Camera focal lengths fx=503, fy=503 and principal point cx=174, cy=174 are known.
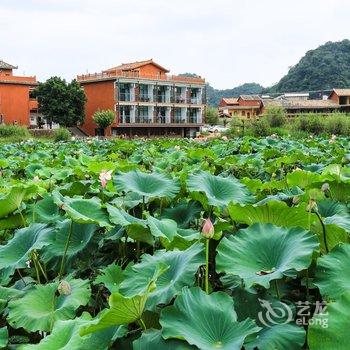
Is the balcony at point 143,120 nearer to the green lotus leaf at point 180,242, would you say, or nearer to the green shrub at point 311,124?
the green shrub at point 311,124

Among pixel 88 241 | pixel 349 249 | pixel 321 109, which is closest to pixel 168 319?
pixel 349 249

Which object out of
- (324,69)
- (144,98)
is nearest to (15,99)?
(144,98)

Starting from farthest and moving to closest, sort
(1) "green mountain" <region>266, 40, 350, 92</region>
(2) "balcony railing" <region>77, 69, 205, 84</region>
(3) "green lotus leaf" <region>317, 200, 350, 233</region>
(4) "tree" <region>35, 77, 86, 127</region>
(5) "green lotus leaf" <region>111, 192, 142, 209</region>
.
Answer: (1) "green mountain" <region>266, 40, 350, 92</region>
(2) "balcony railing" <region>77, 69, 205, 84</region>
(4) "tree" <region>35, 77, 86, 127</region>
(5) "green lotus leaf" <region>111, 192, 142, 209</region>
(3) "green lotus leaf" <region>317, 200, 350, 233</region>

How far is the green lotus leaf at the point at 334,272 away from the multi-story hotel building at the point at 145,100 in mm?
31507

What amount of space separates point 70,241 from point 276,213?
2.08 ft

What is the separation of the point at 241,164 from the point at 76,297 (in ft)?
6.52

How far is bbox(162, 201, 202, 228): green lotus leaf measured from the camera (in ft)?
5.25

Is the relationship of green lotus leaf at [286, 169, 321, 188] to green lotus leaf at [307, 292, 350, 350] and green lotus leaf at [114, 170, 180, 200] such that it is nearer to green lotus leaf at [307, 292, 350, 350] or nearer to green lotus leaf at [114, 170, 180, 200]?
green lotus leaf at [114, 170, 180, 200]

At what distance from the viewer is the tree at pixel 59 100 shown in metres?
30.2

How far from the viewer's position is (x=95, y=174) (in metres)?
2.74

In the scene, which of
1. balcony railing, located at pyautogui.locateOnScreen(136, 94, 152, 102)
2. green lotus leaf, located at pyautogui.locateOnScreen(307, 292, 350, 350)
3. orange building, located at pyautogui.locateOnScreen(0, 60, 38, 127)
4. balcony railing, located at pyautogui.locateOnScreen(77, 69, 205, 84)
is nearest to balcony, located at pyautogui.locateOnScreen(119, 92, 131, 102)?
balcony railing, located at pyautogui.locateOnScreen(136, 94, 152, 102)

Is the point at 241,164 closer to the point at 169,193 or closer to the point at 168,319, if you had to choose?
the point at 169,193

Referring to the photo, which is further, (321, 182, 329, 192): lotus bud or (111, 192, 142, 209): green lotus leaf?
(111, 192, 142, 209): green lotus leaf

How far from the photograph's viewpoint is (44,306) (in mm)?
1214
